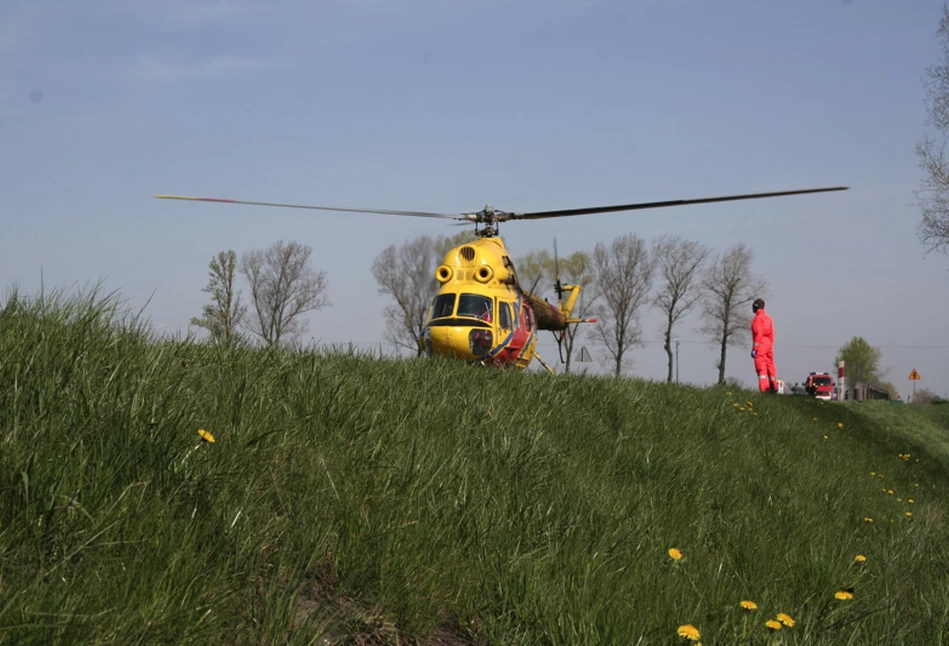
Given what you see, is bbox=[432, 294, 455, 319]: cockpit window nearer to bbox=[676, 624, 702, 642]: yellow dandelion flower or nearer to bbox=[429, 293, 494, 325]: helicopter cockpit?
bbox=[429, 293, 494, 325]: helicopter cockpit

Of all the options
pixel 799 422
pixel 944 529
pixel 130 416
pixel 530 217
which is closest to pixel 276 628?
pixel 130 416

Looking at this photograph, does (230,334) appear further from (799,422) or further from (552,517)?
(799,422)

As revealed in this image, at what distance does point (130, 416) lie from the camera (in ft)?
11.0

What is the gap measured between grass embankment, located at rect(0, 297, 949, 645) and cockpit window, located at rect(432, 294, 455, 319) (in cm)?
1052

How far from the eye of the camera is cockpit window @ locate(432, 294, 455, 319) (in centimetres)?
1753

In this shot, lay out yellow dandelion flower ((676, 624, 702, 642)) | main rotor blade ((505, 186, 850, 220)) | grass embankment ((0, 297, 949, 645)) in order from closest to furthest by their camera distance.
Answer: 1. grass embankment ((0, 297, 949, 645))
2. yellow dandelion flower ((676, 624, 702, 642))
3. main rotor blade ((505, 186, 850, 220))

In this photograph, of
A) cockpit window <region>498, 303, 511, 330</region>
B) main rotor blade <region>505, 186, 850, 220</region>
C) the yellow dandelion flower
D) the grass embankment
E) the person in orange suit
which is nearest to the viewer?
the grass embankment

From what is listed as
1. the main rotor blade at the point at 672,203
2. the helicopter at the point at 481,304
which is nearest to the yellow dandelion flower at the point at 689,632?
the main rotor blade at the point at 672,203

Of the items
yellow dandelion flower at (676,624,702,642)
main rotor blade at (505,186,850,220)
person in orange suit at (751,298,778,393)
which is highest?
main rotor blade at (505,186,850,220)

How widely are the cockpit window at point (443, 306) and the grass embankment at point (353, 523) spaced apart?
10520mm

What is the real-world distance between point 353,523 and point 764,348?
15.1 meters

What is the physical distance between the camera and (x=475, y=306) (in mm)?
17406

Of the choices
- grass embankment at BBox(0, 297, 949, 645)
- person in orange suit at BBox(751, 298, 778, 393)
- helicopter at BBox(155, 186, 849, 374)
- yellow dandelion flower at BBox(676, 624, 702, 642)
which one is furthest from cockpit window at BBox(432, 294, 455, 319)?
yellow dandelion flower at BBox(676, 624, 702, 642)

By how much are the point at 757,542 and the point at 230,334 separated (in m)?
3.68
